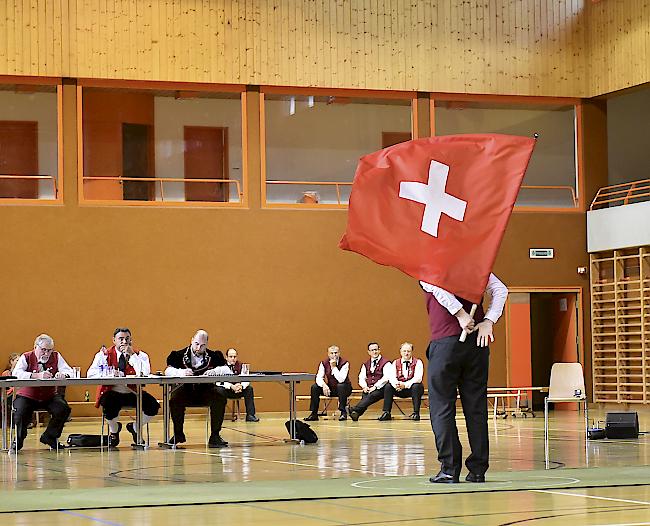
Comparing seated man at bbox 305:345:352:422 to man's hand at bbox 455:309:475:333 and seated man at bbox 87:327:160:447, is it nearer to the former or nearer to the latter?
seated man at bbox 87:327:160:447

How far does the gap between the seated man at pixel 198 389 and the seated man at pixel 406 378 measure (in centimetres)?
588

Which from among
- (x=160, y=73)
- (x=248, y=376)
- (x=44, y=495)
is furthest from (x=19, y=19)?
(x=44, y=495)

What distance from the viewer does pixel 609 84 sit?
19719mm

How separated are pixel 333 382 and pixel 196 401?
20.4 ft

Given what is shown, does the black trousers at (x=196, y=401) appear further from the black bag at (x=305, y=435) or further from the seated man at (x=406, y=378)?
the seated man at (x=406, y=378)

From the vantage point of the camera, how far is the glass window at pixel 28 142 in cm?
1803

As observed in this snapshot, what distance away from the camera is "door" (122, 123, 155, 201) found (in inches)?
729

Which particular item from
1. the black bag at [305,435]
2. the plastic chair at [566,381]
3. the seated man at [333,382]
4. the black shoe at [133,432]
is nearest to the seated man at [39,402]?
the black shoe at [133,432]

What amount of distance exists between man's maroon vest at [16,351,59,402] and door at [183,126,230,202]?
7.41m

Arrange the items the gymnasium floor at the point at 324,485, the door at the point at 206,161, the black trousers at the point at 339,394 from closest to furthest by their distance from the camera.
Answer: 1. the gymnasium floor at the point at 324,485
2. the black trousers at the point at 339,394
3. the door at the point at 206,161

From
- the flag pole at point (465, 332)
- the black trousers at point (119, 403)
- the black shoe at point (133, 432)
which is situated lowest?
the black shoe at point (133, 432)

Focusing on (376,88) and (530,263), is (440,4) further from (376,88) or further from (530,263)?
(530,263)

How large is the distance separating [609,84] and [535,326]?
4337 millimetres

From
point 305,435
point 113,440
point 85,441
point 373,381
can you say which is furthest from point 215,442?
point 373,381
